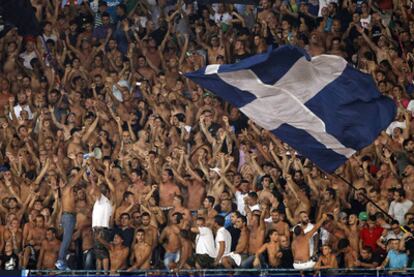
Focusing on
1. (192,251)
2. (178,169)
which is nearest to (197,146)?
(178,169)

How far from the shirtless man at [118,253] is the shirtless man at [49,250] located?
0.81 m

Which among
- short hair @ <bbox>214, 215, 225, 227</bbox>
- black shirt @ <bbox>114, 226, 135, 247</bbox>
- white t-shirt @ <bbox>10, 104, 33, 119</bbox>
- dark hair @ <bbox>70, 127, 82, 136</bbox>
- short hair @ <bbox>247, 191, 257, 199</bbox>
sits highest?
white t-shirt @ <bbox>10, 104, 33, 119</bbox>

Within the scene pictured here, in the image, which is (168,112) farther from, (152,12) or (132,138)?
(152,12)

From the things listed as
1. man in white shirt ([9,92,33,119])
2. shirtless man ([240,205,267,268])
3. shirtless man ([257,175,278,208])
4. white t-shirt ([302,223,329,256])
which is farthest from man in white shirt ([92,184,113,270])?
white t-shirt ([302,223,329,256])

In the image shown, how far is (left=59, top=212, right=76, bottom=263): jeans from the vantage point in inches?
853

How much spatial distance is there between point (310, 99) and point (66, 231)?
15.6ft

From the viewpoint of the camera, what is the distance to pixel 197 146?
74.3ft

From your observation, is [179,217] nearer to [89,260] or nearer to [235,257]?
[235,257]

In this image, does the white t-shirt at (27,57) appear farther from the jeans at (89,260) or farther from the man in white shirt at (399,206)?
the man in white shirt at (399,206)

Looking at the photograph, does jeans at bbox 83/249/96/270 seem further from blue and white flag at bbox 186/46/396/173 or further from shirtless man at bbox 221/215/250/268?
blue and white flag at bbox 186/46/396/173

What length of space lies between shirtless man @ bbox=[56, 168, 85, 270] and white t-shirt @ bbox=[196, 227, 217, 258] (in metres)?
1.86

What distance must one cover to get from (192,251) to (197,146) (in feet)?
6.69

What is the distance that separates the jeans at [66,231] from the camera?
21672 mm

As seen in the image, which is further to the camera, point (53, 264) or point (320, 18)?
point (320, 18)
